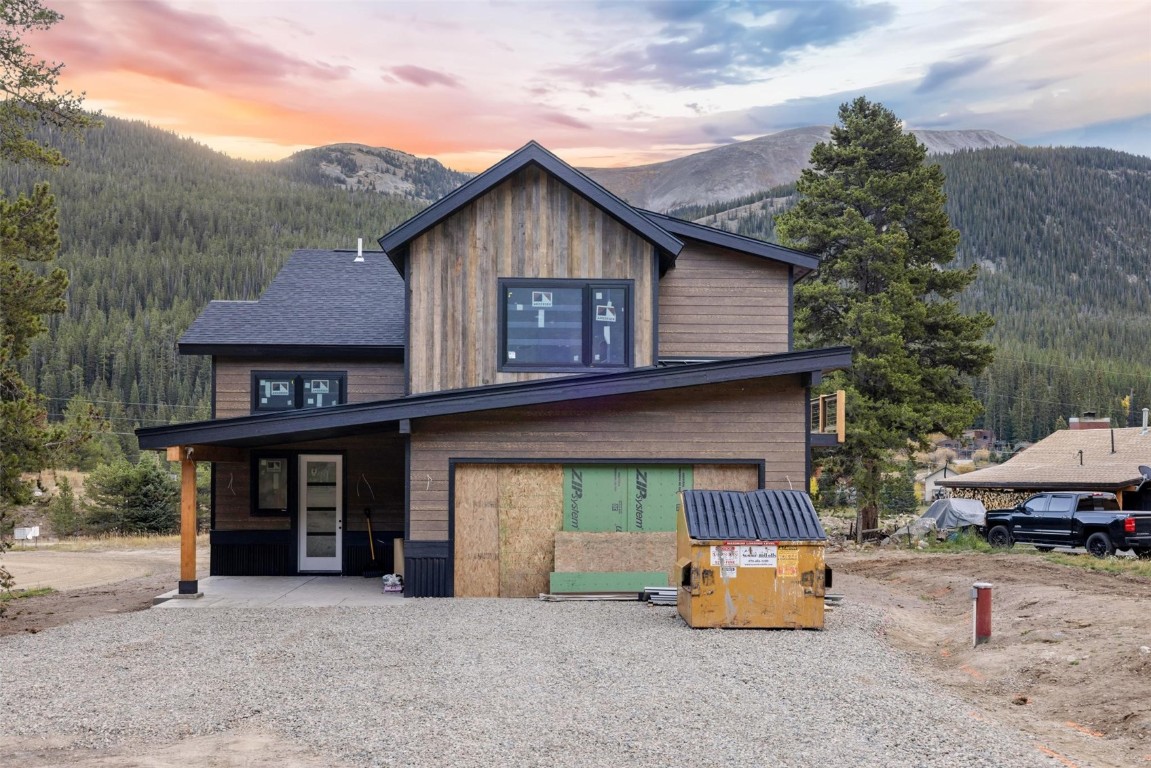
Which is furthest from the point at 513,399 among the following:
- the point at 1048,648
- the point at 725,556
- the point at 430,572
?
the point at 1048,648

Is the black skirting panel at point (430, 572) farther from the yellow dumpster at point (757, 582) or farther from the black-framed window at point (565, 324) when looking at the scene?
the yellow dumpster at point (757, 582)

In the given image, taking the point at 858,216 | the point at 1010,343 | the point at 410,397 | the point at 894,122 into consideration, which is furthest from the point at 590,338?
the point at 1010,343

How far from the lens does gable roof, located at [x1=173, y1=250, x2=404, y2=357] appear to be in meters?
17.7

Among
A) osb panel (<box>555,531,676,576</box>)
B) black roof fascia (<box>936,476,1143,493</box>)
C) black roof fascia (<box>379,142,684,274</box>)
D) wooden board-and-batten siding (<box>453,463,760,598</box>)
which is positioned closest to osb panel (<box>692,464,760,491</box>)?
wooden board-and-batten siding (<box>453,463,760,598</box>)

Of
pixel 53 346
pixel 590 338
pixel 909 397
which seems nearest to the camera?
pixel 590 338

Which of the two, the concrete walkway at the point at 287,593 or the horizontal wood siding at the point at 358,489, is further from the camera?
the horizontal wood siding at the point at 358,489

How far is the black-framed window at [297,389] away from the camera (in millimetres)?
18031

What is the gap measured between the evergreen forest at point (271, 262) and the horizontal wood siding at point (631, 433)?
2386 inches

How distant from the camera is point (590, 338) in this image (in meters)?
16.0

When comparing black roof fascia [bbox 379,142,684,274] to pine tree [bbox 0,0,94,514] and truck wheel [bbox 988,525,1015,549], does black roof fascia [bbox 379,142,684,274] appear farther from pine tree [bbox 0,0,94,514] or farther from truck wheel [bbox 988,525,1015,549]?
truck wheel [bbox 988,525,1015,549]

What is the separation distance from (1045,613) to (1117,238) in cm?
20540

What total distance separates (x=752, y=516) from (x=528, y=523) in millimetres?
4003

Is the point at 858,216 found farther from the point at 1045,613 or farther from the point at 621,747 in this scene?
the point at 621,747

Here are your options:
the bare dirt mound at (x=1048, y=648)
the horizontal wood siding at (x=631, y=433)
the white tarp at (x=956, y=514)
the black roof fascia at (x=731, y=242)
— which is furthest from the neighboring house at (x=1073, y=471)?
the horizontal wood siding at (x=631, y=433)
